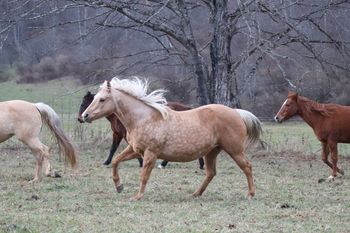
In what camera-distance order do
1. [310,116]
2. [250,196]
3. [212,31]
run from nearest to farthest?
[250,196] → [310,116] → [212,31]

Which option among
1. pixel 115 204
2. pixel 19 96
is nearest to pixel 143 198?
pixel 115 204

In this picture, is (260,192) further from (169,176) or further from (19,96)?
(19,96)

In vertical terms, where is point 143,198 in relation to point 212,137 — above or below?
below

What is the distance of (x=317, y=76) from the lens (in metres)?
27.5

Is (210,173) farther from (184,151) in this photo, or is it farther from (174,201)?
(174,201)

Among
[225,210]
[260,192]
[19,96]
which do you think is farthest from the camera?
[19,96]

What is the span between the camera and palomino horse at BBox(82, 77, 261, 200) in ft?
29.3

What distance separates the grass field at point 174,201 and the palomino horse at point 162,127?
2.01ft

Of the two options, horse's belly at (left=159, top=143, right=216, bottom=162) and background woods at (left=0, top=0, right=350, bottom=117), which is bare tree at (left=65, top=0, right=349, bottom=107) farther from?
horse's belly at (left=159, top=143, right=216, bottom=162)

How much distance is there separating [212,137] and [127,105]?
4.06ft

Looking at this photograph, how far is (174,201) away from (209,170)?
2.81ft

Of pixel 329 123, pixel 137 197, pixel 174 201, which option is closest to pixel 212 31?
pixel 329 123

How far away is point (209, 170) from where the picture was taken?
9.47 metres

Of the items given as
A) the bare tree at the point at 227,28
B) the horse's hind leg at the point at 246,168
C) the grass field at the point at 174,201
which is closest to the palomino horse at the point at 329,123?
the grass field at the point at 174,201
